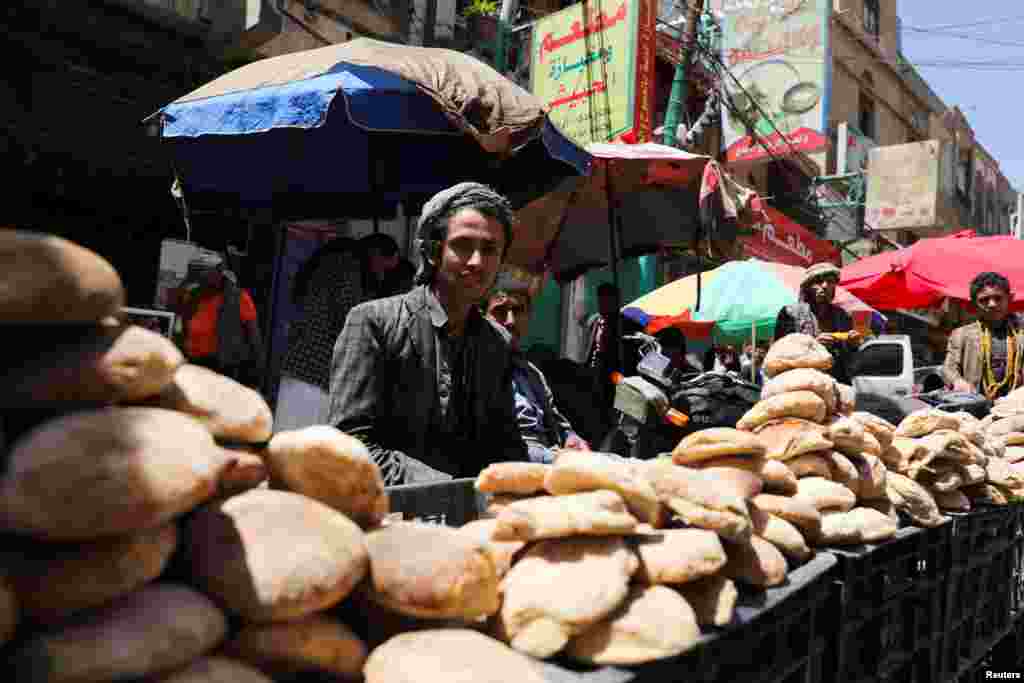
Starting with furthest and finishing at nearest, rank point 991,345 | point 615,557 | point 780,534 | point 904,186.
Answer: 1. point 904,186
2. point 991,345
3. point 780,534
4. point 615,557

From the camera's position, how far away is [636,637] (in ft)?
3.52

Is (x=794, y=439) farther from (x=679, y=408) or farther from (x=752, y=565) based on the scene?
(x=679, y=408)

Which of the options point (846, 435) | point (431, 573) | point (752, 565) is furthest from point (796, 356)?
point (431, 573)

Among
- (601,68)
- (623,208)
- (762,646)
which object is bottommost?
(762,646)

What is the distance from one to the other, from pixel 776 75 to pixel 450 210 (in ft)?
45.7

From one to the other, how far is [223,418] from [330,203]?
4.39m

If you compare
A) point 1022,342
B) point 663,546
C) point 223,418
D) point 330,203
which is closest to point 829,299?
point 1022,342

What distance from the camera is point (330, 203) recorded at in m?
5.22

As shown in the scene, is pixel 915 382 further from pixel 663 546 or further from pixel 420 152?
pixel 663 546

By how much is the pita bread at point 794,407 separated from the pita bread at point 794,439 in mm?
22

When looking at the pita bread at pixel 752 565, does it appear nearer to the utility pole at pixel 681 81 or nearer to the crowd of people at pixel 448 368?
the crowd of people at pixel 448 368

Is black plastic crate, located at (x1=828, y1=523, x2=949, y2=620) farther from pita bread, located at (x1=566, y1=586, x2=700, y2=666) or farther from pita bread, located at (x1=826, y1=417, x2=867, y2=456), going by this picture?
pita bread, located at (x1=566, y1=586, x2=700, y2=666)

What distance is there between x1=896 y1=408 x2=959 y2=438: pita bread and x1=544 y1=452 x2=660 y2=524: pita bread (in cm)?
181

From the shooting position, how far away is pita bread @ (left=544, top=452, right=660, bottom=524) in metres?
1.28
